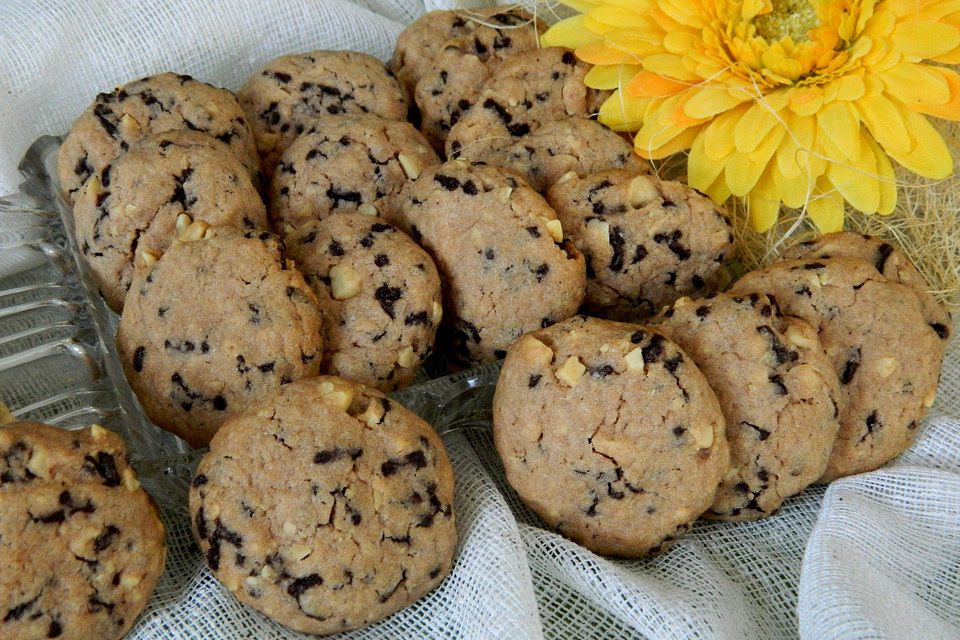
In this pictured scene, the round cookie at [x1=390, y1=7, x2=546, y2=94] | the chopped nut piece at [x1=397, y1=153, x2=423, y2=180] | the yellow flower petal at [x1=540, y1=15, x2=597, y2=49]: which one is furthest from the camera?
the round cookie at [x1=390, y1=7, x2=546, y2=94]

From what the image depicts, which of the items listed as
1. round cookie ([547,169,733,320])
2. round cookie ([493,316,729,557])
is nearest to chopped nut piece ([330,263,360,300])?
round cookie ([493,316,729,557])

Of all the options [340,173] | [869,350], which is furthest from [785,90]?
[340,173]

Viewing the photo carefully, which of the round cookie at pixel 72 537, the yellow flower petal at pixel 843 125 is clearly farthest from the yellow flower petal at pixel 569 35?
the round cookie at pixel 72 537

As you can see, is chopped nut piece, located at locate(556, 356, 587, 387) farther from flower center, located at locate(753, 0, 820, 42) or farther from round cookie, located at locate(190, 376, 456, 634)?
flower center, located at locate(753, 0, 820, 42)

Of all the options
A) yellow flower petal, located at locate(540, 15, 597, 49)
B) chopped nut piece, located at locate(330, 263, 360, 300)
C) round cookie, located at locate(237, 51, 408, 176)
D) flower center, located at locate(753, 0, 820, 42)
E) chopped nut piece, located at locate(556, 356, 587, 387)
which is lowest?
chopped nut piece, located at locate(556, 356, 587, 387)

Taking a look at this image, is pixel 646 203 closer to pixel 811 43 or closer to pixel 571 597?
pixel 811 43

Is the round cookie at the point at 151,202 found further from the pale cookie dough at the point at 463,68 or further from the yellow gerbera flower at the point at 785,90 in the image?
the yellow gerbera flower at the point at 785,90

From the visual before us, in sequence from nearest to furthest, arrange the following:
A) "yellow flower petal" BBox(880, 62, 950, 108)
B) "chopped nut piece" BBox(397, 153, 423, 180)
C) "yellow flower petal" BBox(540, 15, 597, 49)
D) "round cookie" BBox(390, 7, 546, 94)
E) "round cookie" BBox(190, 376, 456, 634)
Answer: "round cookie" BBox(190, 376, 456, 634) < "yellow flower petal" BBox(880, 62, 950, 108) < "chopped nut piece" BBox(397, 153, 423, 180) < "yellow flower petal" BBox(540, 15, 597, 49) < "round cookie" BBox(390, 7, 546, 94)
